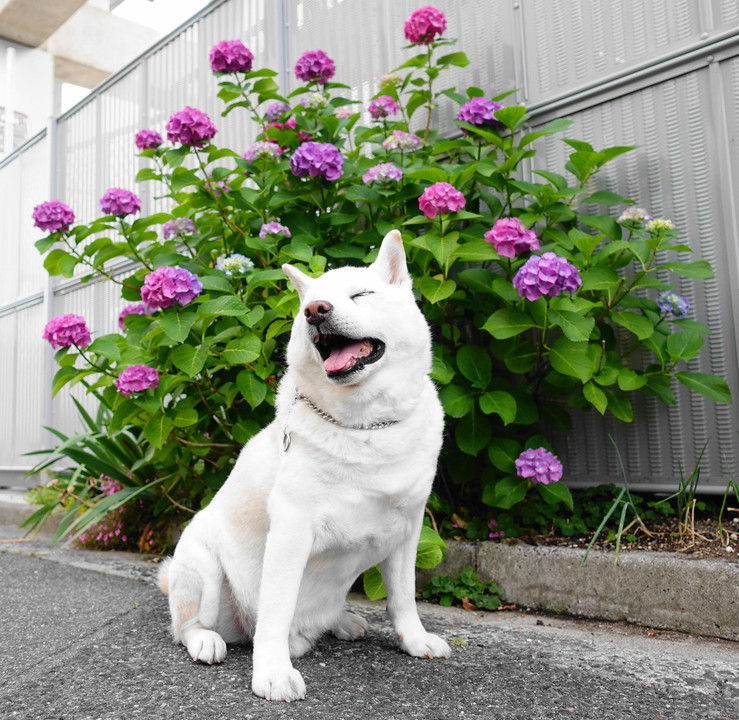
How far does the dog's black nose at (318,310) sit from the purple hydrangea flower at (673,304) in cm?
179

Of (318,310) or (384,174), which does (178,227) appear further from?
(318,310)

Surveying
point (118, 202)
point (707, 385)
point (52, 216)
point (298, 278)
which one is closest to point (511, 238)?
point (707, 385)

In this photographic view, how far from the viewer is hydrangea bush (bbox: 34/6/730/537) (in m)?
2.79

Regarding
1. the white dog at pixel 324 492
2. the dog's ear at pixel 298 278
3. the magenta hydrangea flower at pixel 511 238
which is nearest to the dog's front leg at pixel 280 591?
the white dog at pixel 324 492

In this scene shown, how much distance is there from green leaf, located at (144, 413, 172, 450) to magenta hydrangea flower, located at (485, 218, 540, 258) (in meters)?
1.71

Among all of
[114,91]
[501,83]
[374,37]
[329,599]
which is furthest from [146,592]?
[114,91]

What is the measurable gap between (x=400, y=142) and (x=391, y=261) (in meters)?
1.61

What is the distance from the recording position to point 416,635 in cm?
208

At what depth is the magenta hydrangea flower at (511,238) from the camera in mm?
2764

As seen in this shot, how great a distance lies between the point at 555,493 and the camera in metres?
2.81

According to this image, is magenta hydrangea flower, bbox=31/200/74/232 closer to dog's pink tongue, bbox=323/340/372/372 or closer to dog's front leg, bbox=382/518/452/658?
dog's pink tongue, bbox=323/340/372/372

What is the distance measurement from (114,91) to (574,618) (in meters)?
6.33

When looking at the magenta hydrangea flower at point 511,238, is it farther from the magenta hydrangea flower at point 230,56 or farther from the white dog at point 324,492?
the magenta hydrangea flower at point 230,56

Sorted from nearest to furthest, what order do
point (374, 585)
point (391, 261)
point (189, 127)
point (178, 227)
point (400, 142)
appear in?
point (391, 261)
point (374, 585)
point (189, 127)
point (400, 142)
point (178, 227)
